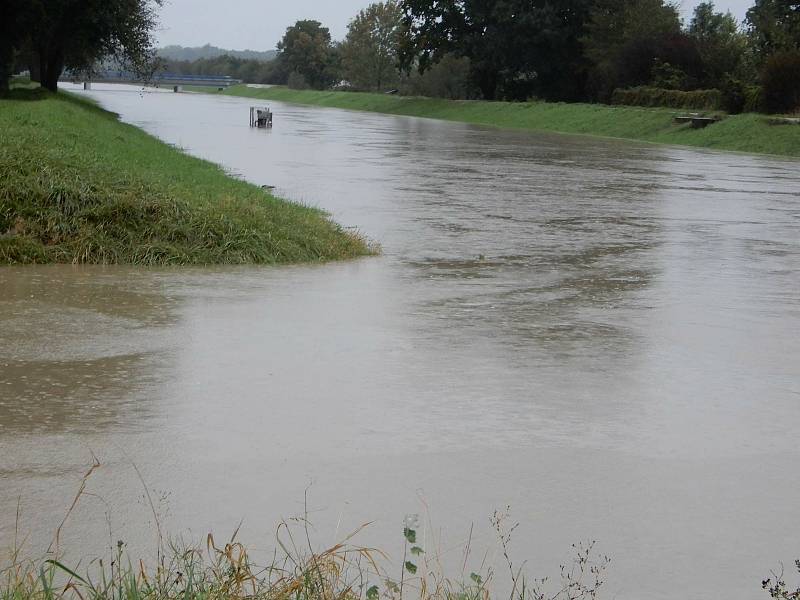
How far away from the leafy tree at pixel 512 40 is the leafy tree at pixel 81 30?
29.2 metres

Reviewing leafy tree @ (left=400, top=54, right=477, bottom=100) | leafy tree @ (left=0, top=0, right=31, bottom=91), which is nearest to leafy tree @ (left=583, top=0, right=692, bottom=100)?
leafy tree @ (left=400, top=54, right=477, bottom=100)

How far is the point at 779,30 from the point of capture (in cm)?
5325

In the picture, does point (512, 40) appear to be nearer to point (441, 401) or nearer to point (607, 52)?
point (607, 52)

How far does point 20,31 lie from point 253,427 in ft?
118

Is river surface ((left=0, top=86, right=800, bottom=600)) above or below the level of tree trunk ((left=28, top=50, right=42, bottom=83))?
below

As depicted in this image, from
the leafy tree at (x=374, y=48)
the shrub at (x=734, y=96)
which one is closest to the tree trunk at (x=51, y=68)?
the shrub at (x=734, y=96)

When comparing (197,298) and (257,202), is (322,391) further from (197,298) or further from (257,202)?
(257,202)

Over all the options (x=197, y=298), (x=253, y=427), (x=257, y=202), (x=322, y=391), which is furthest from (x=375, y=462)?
(x=257, y=202)

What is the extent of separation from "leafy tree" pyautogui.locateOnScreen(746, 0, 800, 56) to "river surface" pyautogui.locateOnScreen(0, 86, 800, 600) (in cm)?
3935

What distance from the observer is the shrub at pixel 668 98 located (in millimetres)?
52438

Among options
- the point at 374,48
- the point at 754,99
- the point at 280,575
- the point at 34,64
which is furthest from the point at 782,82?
the point at 374,48

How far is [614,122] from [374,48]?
73.3 metres

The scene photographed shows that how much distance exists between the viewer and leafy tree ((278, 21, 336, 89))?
148 m

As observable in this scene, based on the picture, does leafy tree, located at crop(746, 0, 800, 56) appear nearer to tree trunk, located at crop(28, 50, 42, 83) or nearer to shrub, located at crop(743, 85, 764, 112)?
shrub, located at crop(743, 85, 764, 112)
